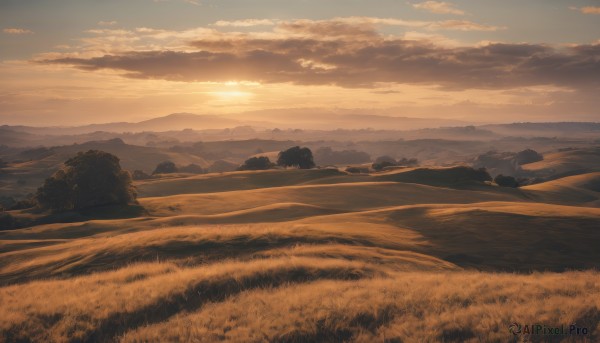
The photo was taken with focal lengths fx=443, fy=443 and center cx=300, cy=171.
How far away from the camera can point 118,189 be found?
248 ft

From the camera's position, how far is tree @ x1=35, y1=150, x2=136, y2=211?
243 feet

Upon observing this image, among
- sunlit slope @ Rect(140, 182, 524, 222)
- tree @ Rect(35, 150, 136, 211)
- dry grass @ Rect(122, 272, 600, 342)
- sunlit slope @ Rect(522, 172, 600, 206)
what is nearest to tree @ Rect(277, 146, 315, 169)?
sunlit slope @ Rect(140, 182, 524, 222)

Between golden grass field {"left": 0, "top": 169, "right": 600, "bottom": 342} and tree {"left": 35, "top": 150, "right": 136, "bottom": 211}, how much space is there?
92.4ft

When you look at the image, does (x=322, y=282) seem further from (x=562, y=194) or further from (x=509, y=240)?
(x=562, y=194)

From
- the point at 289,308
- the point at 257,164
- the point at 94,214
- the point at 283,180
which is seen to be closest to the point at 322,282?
the point at 289,308

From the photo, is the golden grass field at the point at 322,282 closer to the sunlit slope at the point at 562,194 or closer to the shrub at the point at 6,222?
the shrub at the point at 6,222

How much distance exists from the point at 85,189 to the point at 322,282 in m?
66.1

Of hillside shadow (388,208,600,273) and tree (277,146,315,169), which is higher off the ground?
tree (277,146,315,169)

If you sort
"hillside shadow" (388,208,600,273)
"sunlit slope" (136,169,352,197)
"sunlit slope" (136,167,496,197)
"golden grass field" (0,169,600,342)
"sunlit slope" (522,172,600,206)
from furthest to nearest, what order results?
"sunlit slope" (136,167,496,197)
"sunlit slope" (136,169,352,197)
"sunlit slope" (522,172,600,206)
"hillside shadow" (388,208,600,273)
"golden grass field" (0,169,600,342)

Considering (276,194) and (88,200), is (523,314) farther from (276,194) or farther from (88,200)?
(88,200)

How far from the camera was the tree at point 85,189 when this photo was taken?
74000 millimetres

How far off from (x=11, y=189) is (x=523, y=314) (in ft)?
670

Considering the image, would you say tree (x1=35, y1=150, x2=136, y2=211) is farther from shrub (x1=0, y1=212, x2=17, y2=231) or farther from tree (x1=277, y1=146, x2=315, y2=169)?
tree (x1=277, y1=146, x2=315, y2=169)

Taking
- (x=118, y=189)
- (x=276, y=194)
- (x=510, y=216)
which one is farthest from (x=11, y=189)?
(x=510, y=216)
